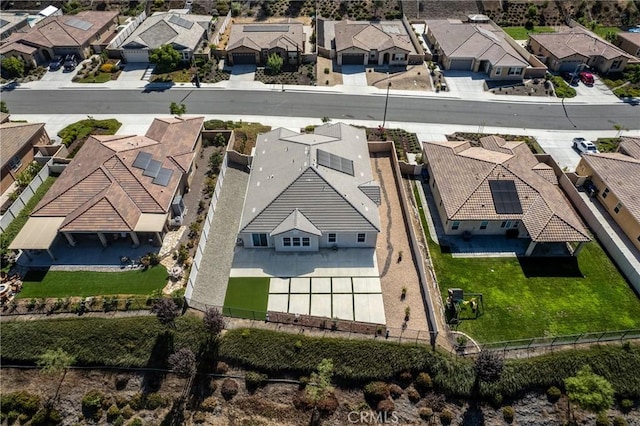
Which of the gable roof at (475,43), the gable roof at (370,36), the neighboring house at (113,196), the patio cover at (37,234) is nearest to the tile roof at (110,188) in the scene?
the neighboring house at (113,196)

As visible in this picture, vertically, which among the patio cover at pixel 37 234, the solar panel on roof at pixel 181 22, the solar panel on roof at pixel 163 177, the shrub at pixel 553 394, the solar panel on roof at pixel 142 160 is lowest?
the shrub at pixel 553 394

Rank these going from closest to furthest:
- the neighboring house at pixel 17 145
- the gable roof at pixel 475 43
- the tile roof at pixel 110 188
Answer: the tile roof at pixel 110 188 < the neighboring house at pixel 17 145 < the gable roof at pixel 475 43

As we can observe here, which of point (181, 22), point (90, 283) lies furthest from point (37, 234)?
point (181, 22)

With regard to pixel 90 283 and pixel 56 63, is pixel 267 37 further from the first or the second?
pixel 90 283

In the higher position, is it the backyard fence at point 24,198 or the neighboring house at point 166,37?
the neighboring house at point 166,37

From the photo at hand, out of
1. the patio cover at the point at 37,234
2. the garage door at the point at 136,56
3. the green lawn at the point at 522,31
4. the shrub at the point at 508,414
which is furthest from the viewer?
the green lawn at the point at 522,31

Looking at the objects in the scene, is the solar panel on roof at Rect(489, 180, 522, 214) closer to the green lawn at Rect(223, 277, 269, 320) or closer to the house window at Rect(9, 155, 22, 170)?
the green lawn at Rect(223, 277, 269, 320)

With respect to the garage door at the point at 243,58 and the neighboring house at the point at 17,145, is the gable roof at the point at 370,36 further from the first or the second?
the neighboring house at the point at 17,145
